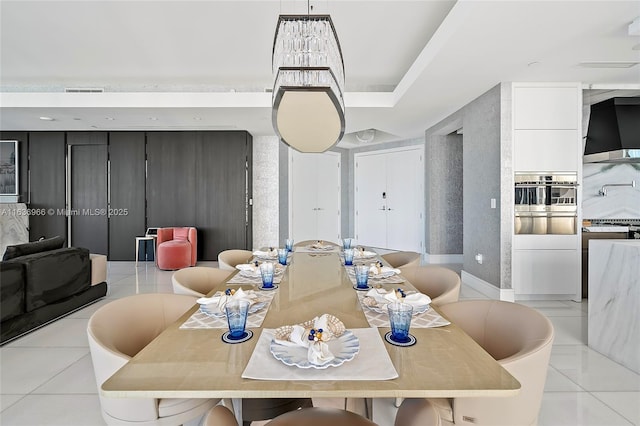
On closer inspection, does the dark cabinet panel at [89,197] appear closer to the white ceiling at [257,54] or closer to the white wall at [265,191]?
the white ceiling at [257,54]

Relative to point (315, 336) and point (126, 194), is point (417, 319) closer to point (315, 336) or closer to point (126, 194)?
point (315, 336)

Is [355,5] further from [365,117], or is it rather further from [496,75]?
[365,117]

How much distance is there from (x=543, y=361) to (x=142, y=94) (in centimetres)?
558

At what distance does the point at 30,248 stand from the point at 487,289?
205 inches

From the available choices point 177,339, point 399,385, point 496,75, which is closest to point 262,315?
point 177,339

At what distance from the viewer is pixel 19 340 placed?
2.86 meters

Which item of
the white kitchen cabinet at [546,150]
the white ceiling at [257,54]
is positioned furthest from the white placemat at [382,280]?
the white kitchen cabinet at [546,150]

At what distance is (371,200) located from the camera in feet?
26.6

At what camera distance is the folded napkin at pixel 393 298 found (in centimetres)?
142

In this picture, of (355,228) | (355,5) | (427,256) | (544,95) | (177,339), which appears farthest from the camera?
(355,228)

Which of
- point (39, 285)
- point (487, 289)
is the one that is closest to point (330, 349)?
point (39, 285)

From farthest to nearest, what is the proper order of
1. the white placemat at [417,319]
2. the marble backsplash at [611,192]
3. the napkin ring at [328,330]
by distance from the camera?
the marble backsplash at [611,192] → the white placemat at [417,319] → the napkin ring at [328,330]

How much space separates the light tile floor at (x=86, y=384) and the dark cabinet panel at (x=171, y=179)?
3.88m

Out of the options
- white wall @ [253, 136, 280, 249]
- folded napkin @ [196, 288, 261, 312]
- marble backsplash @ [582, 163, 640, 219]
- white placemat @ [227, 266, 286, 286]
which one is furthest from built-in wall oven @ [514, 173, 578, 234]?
white wall @ [253, 136, 280, 249]
